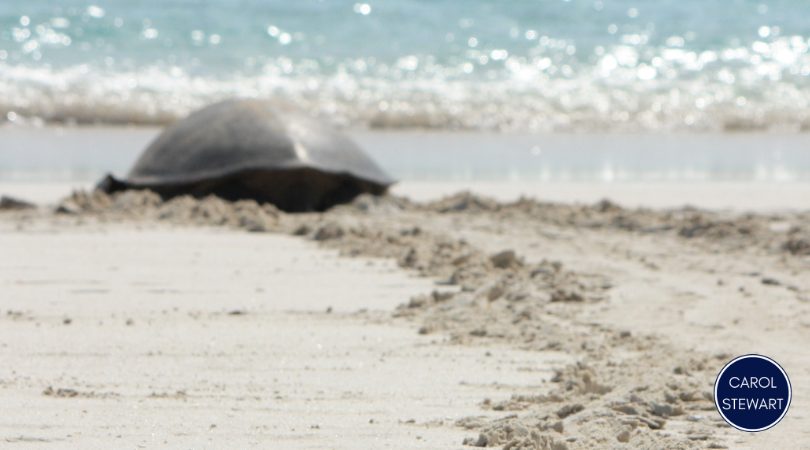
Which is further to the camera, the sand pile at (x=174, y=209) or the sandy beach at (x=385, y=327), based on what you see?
the sand pile at (x=174, y=209)

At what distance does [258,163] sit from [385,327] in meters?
2.24

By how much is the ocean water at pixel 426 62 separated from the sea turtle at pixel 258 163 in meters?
4.64

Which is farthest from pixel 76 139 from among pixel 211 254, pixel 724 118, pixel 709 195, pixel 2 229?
pixel 724 118

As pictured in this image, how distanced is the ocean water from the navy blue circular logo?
7.86m

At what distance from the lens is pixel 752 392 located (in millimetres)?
1488

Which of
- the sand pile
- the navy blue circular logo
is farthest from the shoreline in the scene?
the navy blue circular logo

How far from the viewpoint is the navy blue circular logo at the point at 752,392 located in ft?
4.86

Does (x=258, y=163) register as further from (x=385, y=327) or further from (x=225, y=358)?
(x=225, y=358)

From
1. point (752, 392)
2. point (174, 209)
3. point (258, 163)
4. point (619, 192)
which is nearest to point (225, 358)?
point (752, 392)

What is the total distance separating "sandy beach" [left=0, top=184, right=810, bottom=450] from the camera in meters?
1.64

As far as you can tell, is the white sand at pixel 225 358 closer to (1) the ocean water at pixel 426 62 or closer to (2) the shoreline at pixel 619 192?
(2) the shoreline at pixel 619 192

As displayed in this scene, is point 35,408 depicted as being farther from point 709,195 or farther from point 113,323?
point 709,195

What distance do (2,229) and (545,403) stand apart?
9.91 feet

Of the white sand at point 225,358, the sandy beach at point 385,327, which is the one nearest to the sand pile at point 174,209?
the sandy beach at point 385,327
